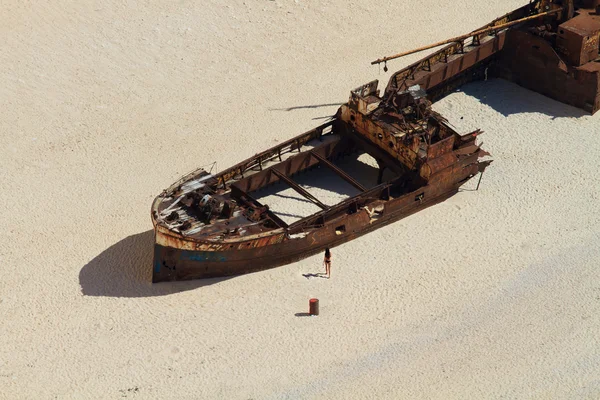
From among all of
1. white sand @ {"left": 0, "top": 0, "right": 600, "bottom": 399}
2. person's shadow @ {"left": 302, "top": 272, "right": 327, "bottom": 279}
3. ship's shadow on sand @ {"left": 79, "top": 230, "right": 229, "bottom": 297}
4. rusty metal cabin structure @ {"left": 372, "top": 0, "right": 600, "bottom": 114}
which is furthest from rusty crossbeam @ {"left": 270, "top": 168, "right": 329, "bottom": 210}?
rusty metal cabin structure @ {"left": 372, "top": 0, "right": 600, "bottom": 114}

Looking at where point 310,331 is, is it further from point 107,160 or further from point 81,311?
point 107,160

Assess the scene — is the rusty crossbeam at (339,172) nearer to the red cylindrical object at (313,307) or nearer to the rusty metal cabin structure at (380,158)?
the rusty metal cabin structure at (380,158)

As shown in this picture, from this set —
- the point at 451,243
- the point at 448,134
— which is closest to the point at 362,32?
the point at 448,134

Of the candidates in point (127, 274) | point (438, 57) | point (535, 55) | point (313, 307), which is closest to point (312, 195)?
point (313, 307)

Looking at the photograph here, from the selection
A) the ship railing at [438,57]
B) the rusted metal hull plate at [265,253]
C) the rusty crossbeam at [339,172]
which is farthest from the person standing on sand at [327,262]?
the ship railing at [438,57]

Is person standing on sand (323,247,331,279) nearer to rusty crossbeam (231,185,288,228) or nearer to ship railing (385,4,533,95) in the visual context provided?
rusty crossbeam (231,185,288,228)

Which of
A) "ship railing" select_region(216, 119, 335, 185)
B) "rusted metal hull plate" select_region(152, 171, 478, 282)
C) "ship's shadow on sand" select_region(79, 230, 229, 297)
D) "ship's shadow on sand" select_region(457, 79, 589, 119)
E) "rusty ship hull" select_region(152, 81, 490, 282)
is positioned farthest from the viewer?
"ship's shadow on sand" select_region(457, 79, 589, 119)
